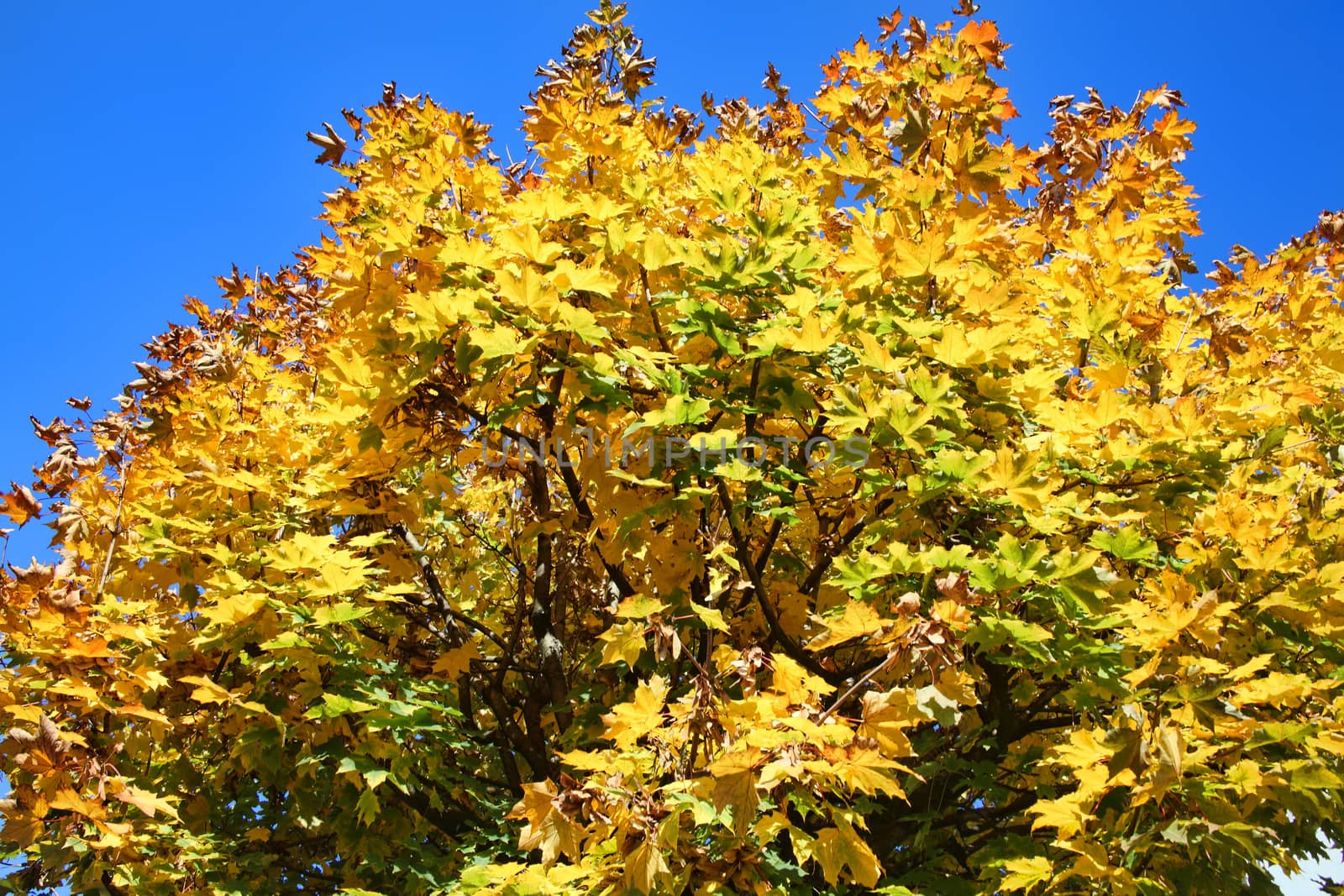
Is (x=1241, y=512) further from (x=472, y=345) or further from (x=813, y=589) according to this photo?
(x=472, y=345)

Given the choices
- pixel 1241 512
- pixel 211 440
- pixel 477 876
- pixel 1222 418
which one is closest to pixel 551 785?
pixel 477 876

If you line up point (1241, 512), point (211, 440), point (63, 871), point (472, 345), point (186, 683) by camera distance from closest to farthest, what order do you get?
point (1241, 512) → point (472, 345) → point (63, 871) → point (186, 683) → point (211, 440)

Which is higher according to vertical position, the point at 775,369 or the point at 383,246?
the point at 383,246

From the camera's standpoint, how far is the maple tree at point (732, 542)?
301 cm

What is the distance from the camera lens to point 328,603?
4.30 meters

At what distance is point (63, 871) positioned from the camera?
4168mm

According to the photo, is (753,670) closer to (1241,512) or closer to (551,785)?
(551,785)

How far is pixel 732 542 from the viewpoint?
4.22 metres

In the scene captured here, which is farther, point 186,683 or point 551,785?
point 186,683

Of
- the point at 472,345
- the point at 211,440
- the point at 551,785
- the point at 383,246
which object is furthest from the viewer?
the point at 211,440

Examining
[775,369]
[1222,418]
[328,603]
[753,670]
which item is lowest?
[753,670]

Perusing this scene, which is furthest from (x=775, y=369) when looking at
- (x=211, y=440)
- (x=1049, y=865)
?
(x=211, y=440)

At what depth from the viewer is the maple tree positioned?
301 cm

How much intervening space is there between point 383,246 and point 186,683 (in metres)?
2.40
